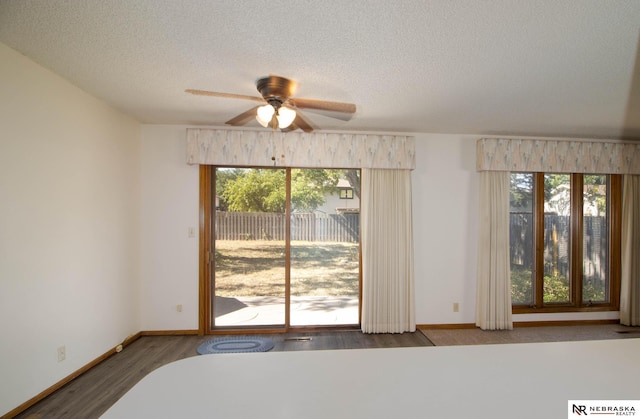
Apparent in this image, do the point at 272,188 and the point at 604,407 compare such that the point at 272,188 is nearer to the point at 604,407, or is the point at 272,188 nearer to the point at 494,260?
the point at 494,260

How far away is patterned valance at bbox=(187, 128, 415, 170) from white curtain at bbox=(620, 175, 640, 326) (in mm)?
2995

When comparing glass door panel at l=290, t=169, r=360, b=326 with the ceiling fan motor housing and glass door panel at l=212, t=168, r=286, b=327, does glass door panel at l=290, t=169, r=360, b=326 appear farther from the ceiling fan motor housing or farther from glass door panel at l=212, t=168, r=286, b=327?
the ceiling fan motor housing

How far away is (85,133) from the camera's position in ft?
8.96

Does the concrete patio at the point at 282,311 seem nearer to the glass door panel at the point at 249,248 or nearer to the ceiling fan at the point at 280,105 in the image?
the glass door panel at the point at 249,248

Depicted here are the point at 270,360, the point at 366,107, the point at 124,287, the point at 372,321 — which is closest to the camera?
the point at 270,360

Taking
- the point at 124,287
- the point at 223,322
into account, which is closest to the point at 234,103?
the point at 124,287

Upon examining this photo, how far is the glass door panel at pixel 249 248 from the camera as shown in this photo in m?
3.77

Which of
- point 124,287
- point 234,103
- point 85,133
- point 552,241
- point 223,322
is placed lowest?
point 223,322

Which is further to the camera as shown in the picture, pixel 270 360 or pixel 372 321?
pixel 372 321

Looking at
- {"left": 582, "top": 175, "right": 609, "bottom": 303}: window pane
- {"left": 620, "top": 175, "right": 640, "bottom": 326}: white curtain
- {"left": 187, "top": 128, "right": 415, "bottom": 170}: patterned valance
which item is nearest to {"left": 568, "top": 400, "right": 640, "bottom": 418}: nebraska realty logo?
{"left": 187, "top": 128, "right": 415, "bottom": 170}: patterned valance

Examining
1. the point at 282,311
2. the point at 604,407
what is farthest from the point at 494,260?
the point at 604,407

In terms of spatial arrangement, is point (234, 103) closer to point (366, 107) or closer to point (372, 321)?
point (366, 107)

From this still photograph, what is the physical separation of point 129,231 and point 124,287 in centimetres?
61

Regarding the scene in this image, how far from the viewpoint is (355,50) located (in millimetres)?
1971
